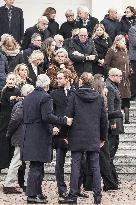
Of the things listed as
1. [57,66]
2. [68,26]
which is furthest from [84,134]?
[68,26]

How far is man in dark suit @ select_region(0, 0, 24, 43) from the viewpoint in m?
20.6

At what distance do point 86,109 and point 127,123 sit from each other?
4461 millimetres

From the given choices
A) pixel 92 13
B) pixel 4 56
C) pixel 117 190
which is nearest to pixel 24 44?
pixel 4 56

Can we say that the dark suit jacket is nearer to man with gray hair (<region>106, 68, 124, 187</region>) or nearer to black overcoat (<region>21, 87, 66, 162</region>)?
man with gray hair (<region>106, 68, 124, 187</region>)

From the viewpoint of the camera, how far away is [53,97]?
14508mm

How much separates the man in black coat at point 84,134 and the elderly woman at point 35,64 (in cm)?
328

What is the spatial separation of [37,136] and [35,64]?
145 inches

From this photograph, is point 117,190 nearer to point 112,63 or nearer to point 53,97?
point 53,97

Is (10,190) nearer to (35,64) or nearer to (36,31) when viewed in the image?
(35,64)

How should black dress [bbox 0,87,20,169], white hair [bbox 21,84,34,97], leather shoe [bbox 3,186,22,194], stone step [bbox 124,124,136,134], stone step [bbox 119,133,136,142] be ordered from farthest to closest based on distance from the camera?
stone step [bbox 124,124,136,134] → stone step [bbox 119,133,136,142] → black dress [bbox 0,87,20,169] → leather shoe [bbox 3,186,22,194] → white hair [bbox 21,84,34,97]

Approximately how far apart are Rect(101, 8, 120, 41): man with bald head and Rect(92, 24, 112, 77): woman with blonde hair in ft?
3.39

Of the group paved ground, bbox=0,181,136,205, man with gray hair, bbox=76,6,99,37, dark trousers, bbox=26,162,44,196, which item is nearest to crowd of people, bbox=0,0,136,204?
dark trousers, bbox=26,162,44,196

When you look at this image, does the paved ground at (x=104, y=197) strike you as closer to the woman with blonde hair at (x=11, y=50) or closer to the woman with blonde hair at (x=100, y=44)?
the woman with blonde hair at (x=11, y=50)

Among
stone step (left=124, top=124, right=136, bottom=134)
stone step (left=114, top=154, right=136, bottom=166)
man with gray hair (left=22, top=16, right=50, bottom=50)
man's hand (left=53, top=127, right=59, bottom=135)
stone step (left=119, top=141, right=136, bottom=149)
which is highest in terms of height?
man with gray hair (left=22, top=16, right=50, bottom=50)
